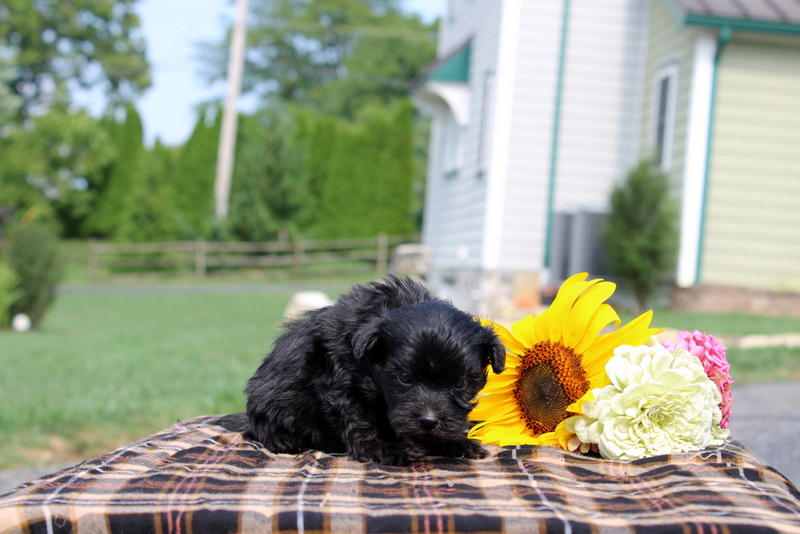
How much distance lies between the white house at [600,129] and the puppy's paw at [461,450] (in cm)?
763

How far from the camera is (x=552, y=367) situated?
229 centimetres

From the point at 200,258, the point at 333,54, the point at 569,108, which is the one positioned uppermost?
the point at 333,54

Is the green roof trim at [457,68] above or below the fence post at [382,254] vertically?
above

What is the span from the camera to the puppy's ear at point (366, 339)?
6.07 ft

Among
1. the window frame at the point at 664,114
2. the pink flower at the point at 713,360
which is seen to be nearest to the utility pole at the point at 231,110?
the window frame at the point at 664,114

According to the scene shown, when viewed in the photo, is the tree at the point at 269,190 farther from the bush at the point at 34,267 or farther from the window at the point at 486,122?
the window at the point at 486,122

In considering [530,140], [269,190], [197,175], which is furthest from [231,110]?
[530,140]

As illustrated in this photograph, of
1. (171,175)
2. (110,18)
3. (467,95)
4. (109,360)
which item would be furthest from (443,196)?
(110,18)

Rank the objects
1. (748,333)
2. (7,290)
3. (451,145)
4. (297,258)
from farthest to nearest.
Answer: (297,258)
(451,145)
(7,290)
(748,333)

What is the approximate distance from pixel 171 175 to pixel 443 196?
18.2m

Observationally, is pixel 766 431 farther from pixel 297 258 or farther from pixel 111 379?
pixel 297 258

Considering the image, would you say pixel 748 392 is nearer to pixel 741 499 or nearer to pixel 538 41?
pixel 741 499

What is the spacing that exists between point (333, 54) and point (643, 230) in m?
37.0

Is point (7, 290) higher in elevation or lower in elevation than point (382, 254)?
lower
